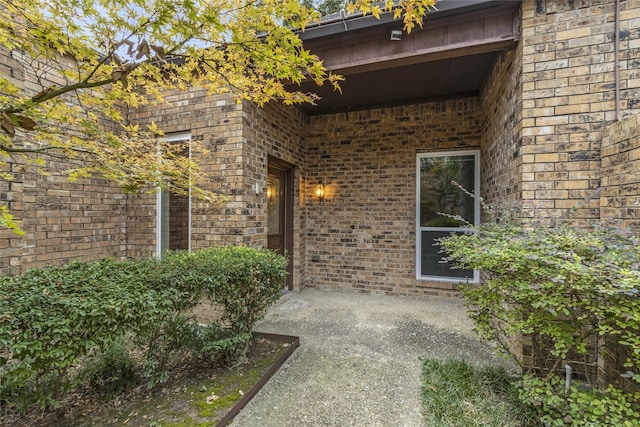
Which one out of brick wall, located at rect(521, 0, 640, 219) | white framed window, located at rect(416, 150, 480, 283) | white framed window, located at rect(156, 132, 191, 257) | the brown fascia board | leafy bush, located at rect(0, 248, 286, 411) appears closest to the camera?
leafy bush, located at rect(0, 248, 286, 411)

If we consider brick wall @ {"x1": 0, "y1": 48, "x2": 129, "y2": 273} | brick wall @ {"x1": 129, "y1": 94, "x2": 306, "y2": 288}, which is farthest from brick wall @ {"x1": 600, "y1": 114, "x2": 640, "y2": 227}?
brick wall @ {"x1": 0, "y1": 48, "x2": 129, "y2": 273}

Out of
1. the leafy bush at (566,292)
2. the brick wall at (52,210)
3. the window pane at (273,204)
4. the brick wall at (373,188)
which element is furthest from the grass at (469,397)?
the brick wall at (52,210)

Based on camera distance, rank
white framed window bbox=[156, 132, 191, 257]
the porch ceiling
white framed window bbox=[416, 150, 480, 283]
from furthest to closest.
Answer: white framed window bbox=[416, 150, 480, 283] < white framed window bbox=[156, 132, 191, 257] < the porch ceiling

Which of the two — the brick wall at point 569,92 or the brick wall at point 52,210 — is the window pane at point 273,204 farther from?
the brick wall at point 569,92

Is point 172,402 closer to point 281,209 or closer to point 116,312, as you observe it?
point 116,312

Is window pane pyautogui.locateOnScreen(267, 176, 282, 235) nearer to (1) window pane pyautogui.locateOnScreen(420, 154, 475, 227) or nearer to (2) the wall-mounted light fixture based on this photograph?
(2) the wall-mounted light fixture

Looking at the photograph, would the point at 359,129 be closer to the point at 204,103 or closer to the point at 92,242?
the point at 204,103

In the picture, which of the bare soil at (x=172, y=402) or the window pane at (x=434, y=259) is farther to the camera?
the window pane at (x=434, y=259)

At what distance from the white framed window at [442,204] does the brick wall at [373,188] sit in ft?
0.41

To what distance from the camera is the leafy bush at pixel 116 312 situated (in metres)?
1.60

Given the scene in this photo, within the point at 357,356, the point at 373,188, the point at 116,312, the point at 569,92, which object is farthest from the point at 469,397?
the point at 373,188

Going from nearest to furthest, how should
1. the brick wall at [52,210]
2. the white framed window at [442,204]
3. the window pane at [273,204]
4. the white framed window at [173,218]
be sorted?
the brick wall at [52,210] → the white framed window at [173,218] → the white framed window at [442,204] → the window pane at [273,204]

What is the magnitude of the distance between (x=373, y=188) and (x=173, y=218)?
3.52m

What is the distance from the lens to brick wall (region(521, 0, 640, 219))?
2.59 metres
